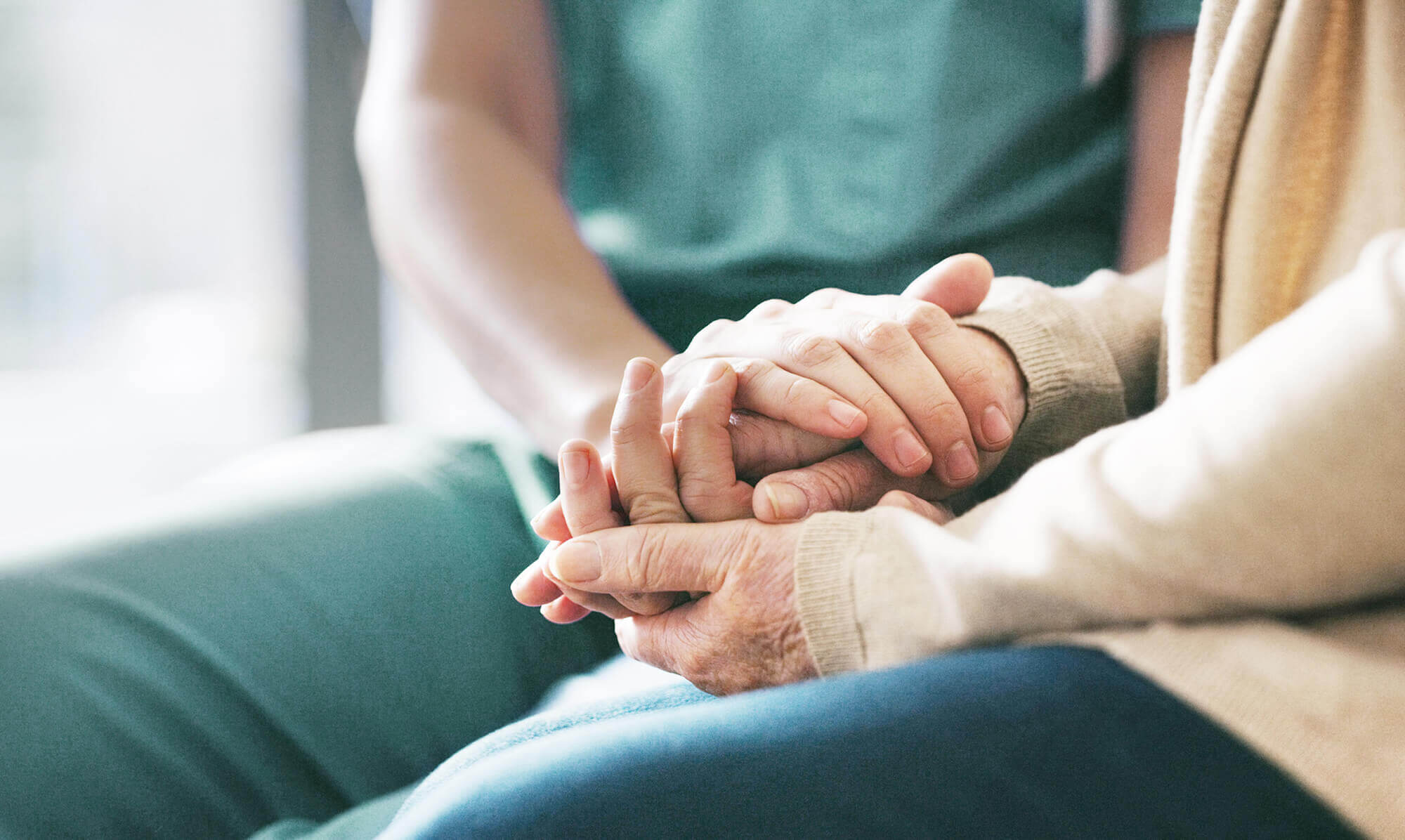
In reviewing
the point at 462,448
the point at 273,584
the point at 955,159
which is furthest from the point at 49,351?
the point at 955,159

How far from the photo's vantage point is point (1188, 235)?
48 cm

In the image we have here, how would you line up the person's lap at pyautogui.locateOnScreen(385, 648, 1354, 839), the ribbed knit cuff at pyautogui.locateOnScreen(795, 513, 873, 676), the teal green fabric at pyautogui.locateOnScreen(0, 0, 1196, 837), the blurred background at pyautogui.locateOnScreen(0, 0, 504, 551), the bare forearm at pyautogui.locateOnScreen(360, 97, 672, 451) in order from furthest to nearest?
1. the blurred background at pyautogui.locateOnScreen(0, 0, 504, 551)
2. the bare forearm at pyautogui.locateOnScreen(360, 97, 672, 451)
3. the teal green fabric at pyautogui.locateOnScreen(0, 0, 1196, 837)
4. the ribbed knit cuff at pyautogui.locateOnScreen(795, 513, 873, 676)
5. the person's lap at pyautogui.locateOnScreen(385, 648, 1354, 839)

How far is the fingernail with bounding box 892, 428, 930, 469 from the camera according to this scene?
1.70ft

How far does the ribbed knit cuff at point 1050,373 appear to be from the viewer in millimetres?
580

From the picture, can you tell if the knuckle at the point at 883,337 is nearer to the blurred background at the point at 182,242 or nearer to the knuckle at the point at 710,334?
the knuckle at the point at 710,334

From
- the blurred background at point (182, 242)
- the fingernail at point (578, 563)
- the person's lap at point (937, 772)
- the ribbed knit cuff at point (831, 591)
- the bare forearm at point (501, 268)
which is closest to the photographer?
the person's lap at point (937, 772)

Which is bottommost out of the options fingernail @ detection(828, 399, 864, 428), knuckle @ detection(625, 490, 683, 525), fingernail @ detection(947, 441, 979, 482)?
knuckle @ detection(625, 490, 683, 525)

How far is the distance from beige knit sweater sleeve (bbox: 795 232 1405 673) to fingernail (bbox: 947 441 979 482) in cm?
12

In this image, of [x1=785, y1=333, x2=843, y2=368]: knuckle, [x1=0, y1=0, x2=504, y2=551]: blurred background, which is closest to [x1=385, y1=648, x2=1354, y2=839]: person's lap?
[x1=785, y1=333, x2=843, y2=368]: knuckle

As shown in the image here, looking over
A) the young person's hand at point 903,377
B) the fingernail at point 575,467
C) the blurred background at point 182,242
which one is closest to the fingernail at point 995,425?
the young person's hand at point 903,377

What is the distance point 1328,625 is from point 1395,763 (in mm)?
56

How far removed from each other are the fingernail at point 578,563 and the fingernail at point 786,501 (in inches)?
3.6

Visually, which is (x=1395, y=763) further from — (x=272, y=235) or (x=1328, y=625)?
(x=272, y=235)

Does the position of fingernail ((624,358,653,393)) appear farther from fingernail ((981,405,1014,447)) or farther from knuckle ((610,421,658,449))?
fingernail ((981,405,1014,447))
